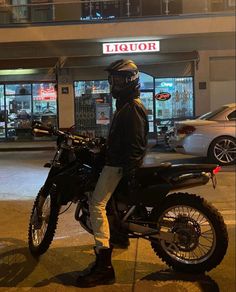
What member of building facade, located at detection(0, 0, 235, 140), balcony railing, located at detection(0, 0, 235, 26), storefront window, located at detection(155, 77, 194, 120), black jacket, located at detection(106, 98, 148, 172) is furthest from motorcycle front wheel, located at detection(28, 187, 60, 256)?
storefront window, located at detection(155, 77, 194, 120)

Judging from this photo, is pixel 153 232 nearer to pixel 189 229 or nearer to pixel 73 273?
pixel 189 229

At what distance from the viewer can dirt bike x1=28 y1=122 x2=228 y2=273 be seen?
4.61 metres

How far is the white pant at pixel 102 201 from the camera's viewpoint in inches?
175

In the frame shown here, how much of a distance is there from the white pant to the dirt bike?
5.7 inches

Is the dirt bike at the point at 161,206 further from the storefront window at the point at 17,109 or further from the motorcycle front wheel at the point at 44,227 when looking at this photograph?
the storefront window at the point at 17,109

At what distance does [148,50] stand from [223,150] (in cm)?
837

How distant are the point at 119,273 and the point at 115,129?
Answer: 1276 mm

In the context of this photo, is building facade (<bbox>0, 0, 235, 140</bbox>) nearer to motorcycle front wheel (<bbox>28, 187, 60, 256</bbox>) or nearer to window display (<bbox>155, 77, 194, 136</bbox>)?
window display (<bbox>155, 77, 194, 136</bbox>)

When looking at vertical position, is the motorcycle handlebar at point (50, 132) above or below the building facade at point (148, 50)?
below

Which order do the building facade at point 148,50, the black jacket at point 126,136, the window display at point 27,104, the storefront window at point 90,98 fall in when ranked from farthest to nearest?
the storefront window at point 90,98
the building facade at point 148,50
the window display at point 27,104
the black jacket at point 126,136

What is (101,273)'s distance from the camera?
448cm

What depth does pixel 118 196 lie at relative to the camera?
4633 millimetres

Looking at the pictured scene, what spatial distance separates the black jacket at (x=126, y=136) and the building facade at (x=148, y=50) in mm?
10324

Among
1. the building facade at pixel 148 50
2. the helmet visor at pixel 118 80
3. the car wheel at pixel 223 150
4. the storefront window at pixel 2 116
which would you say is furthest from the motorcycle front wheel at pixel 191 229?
the building facade at pixel 148 50
